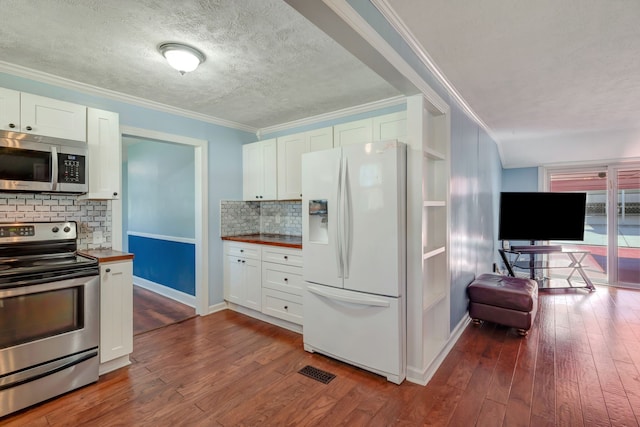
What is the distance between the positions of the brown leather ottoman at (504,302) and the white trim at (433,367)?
1.21 ft

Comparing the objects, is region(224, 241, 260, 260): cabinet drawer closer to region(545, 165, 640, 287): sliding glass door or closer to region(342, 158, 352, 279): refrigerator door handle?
region(342, 158, 352, 279): refrigerator door handle

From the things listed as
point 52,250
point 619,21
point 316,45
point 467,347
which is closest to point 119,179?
point 52,250

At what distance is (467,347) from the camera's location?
9.68 ft

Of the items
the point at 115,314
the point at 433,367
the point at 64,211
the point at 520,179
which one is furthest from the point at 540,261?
the point at 64,211

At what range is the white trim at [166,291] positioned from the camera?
416cm

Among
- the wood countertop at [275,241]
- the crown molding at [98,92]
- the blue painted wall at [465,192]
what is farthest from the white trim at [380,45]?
the crown molding at [98,92]

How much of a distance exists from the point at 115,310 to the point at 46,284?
1.74 ft

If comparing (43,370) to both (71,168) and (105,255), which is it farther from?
(71,168)

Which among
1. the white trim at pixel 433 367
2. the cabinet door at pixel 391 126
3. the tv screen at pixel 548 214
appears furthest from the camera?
the tv screen at pixel 548 214

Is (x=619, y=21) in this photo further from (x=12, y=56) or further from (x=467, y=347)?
(x=12, y=56)

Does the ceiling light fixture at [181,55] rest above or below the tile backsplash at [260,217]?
above

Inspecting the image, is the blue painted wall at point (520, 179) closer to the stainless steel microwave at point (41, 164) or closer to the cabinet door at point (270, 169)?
the cabinet door at point (270, 169)

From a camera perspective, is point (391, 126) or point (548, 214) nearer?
point (391, 126)

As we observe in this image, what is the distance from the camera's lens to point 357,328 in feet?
8.21
